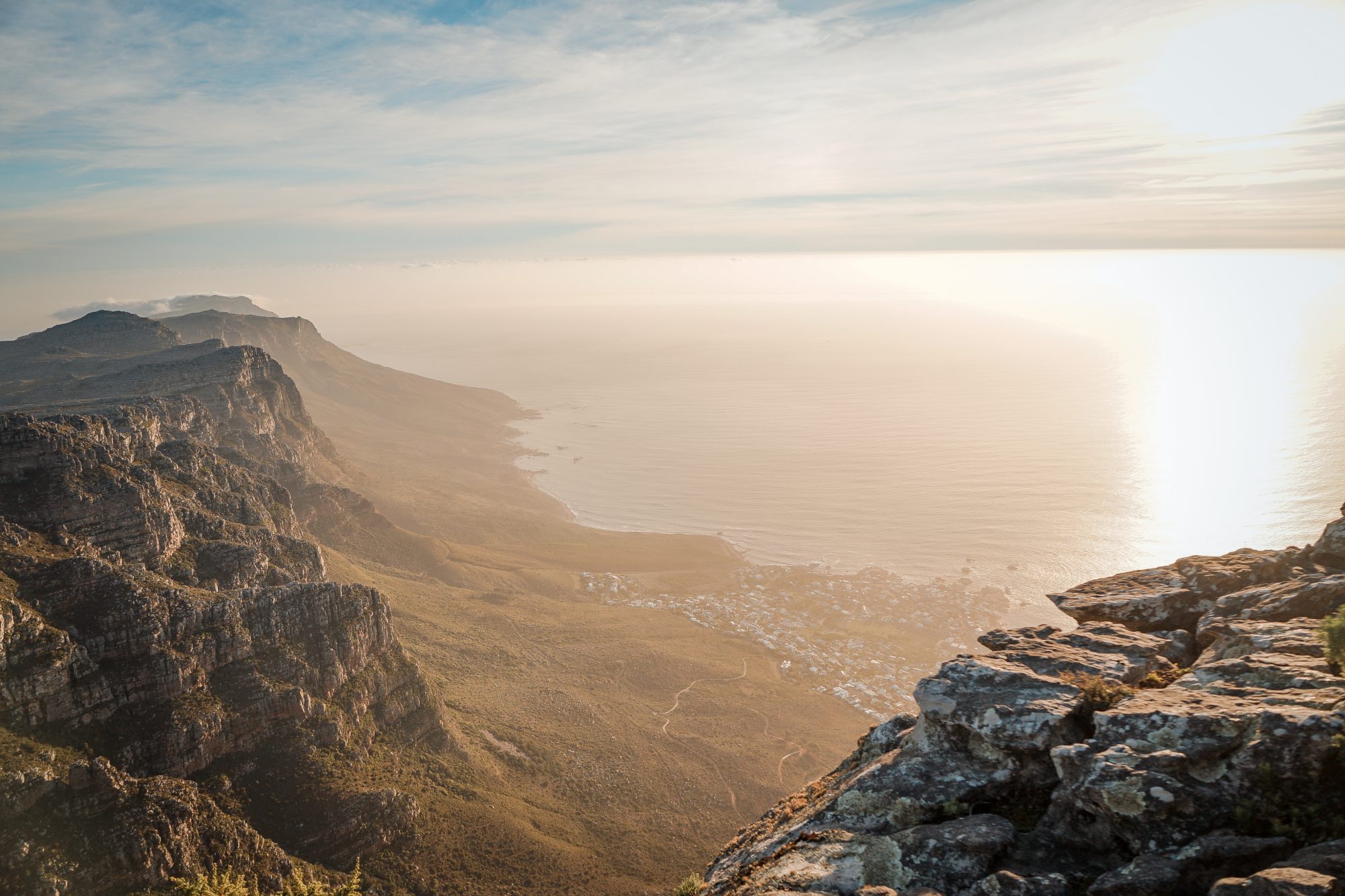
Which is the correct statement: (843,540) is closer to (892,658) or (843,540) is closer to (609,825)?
(892,658)

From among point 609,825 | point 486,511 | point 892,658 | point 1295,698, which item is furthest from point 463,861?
point 486,511

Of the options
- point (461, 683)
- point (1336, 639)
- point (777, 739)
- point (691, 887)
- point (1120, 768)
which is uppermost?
point (1336, 639)

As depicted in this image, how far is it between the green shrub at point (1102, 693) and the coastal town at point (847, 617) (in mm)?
67319

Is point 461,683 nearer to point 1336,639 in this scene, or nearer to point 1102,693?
point 1102,693

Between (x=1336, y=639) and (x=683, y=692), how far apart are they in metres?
70.8

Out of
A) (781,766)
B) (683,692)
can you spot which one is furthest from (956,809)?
(683,692)

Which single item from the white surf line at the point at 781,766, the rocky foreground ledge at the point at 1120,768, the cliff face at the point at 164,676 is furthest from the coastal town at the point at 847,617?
the rocky foreground ledge at the point at 1120,768

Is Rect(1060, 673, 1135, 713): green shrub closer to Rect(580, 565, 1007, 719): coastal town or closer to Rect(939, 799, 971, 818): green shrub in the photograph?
Rect(939, 799, 971, 818): green shrub

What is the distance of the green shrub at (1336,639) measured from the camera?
12.2 metres

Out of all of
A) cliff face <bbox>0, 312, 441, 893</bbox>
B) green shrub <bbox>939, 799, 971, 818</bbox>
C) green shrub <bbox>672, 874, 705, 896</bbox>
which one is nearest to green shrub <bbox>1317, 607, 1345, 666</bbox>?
green shrub <bbox>939, 799, 971, 818</bbox>

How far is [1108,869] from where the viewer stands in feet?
36.2

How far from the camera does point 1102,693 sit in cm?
1380

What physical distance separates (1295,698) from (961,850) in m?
6.61

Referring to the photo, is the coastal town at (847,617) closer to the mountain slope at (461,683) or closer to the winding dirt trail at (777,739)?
the mountain slope at (461,683)
